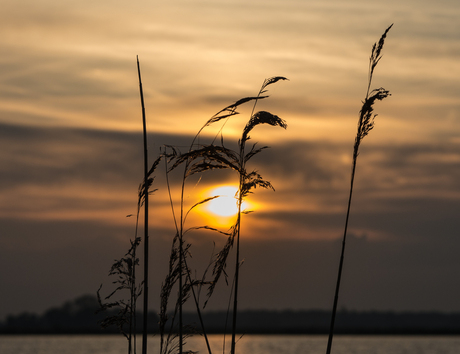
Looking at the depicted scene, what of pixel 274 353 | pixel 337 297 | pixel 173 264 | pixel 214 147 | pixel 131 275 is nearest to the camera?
pixel 337 297

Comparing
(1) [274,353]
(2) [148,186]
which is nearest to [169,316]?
(2) [148,186]

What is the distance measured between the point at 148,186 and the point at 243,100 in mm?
1062

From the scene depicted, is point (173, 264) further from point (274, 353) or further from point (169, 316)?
point (274, 353)

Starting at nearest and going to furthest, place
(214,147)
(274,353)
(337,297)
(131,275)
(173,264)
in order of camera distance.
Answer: (337,297) < (214,147) < (173,264) < (131,275) < (274,353)

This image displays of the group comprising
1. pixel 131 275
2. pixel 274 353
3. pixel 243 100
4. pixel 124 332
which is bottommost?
pixel 274 353

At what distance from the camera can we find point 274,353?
63.2 meters

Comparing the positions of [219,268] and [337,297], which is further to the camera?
[219,268]

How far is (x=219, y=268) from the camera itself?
197 inches

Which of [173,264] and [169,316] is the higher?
[173,264]

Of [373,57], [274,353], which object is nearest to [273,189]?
[373,57]

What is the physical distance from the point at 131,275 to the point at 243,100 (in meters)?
1.91

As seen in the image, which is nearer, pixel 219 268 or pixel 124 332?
pixel 219 268

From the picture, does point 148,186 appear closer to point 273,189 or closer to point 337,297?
point 273,189

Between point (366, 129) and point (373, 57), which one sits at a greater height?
point (373, 57)
